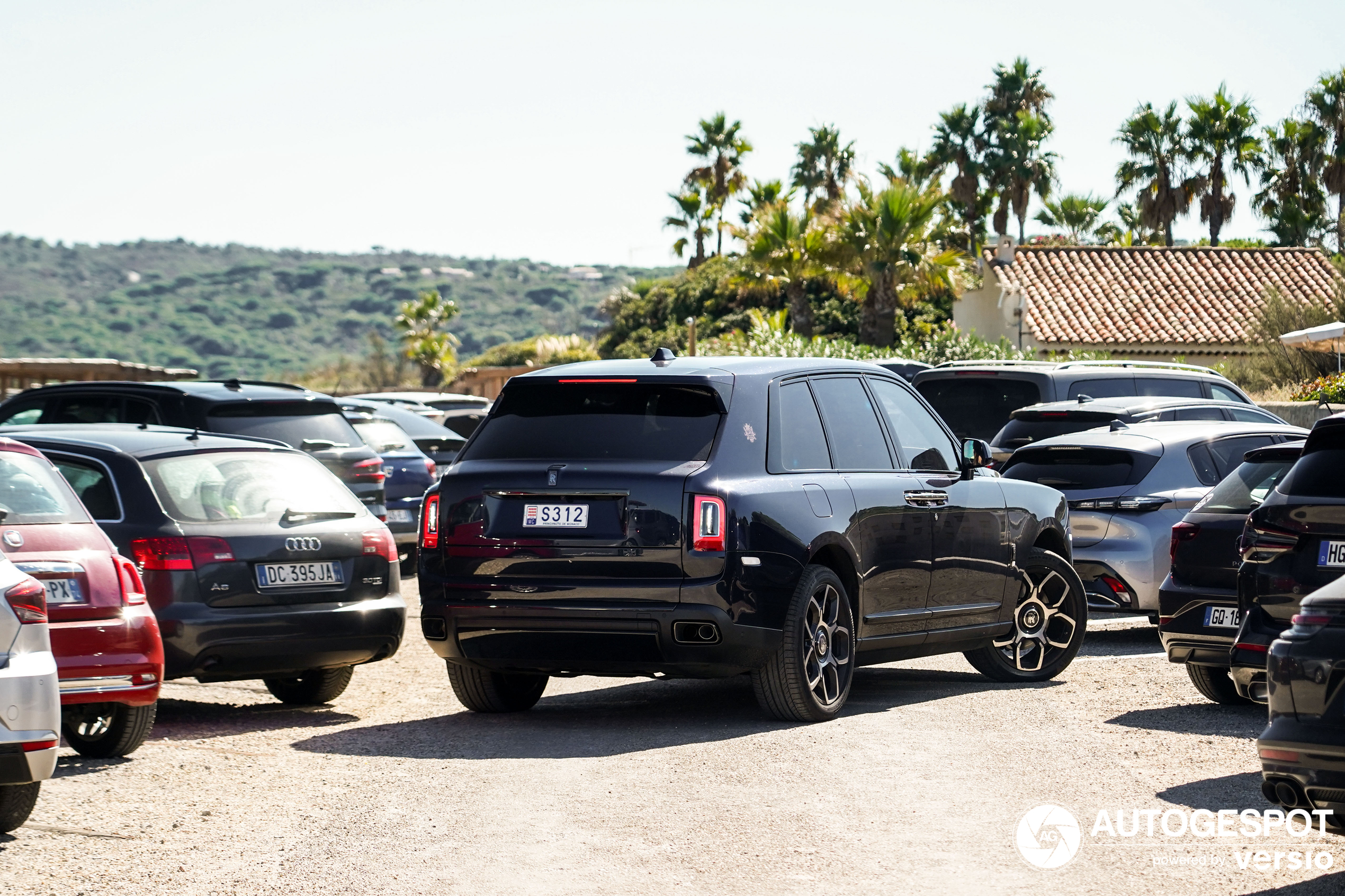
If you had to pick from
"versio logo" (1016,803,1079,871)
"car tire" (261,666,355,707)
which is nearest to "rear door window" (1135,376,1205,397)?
"car tire" (261,666,355,707)

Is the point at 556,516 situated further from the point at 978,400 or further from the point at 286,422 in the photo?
the point at 978,400

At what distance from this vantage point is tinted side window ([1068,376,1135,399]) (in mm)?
17062

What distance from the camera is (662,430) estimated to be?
9000 mm

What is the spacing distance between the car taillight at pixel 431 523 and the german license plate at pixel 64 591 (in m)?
1.95

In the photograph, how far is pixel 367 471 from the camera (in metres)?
16.4

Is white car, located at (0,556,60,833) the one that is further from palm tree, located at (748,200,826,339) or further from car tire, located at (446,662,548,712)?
palm tree, located at (748,200,826,339)

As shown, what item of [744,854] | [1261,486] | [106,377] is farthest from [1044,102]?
[744,854]

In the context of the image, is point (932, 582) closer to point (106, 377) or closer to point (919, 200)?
point (919, 200)

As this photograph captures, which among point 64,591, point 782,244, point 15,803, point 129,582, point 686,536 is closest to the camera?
point 15,803

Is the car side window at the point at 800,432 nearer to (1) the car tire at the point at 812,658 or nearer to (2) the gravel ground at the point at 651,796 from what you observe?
(1) the car tire at the point at 812,658

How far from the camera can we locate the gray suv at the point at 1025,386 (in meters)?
16.9

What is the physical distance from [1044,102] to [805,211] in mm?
26174

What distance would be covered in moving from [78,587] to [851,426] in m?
4.25
